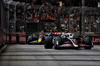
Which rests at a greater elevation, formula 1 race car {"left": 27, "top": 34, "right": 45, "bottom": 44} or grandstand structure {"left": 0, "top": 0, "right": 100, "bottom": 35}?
grandstand structure {"left": 0, "top": 0, "right": 100, "bottom": 35}

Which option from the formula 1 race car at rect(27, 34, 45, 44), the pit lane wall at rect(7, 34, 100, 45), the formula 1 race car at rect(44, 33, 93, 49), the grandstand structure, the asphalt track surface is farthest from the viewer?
the grandstand structure

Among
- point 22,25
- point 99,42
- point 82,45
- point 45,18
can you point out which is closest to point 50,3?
point 45,18

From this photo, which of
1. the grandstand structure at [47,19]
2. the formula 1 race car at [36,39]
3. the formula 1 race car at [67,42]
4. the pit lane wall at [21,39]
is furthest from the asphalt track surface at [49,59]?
the grandstand structure at [47,19]

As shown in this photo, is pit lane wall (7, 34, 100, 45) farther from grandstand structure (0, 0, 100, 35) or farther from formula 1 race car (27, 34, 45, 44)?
grandstand structure (0, 0, 100, 35)

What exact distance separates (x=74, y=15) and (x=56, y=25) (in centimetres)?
261

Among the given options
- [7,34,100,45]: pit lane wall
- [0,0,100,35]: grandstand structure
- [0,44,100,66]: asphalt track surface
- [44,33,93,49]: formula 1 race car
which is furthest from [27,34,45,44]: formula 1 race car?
[0,0,100,35]: grandstand structure

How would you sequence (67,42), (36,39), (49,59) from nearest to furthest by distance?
(49,59) → (67,42) → (36,39)

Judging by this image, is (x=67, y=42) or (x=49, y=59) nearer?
(x=49, y=59)

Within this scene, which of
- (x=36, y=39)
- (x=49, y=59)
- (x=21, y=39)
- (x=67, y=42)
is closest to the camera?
(x=49, y=59)

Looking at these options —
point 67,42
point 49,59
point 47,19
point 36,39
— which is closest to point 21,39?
point 36,39

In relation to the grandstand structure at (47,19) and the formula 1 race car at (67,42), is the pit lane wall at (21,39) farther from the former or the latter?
the formula 1 race car at (67,42)

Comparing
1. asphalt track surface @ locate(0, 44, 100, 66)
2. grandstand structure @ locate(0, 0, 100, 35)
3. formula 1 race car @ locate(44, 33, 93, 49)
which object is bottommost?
asphalt track surface @ locate(0, 44, 100, 66)

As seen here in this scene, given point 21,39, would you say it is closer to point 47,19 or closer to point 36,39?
point 36,39

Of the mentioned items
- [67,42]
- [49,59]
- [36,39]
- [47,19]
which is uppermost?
[47,19]
